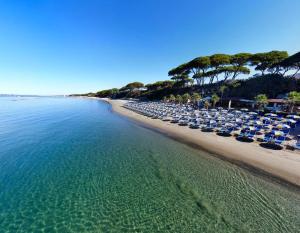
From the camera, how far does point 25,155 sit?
10172 mm

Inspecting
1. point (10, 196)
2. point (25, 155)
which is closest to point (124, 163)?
point (10, 196)

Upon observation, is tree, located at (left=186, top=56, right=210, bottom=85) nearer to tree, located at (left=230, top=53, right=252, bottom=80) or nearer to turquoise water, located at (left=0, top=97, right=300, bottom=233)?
tree, located at (left=230, top=53, right=252, bottom=80)

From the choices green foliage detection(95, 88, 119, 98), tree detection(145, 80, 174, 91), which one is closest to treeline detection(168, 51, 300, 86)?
tree detection(145, 80, 174, 91)

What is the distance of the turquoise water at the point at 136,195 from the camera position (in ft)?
16.2

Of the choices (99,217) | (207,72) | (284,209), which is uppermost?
(207,72)

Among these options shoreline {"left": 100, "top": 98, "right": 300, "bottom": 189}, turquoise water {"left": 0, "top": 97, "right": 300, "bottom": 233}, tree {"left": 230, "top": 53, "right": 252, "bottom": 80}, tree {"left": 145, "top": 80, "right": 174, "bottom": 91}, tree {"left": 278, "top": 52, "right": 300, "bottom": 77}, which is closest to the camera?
turquoise water {"left": 0, "top": 97, "right": 300, "bottom": 233}

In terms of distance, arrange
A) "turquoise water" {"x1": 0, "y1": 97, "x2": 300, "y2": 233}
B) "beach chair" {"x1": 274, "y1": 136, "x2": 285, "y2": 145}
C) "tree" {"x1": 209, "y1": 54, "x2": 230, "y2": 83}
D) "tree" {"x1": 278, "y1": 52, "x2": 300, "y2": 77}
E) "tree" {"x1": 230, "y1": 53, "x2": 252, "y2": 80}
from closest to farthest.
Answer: "turquoise water" {"x1": 0, "y1": 97, "x2": 300, "y2": 233} → "beach chair" {"x1": 274, "y1": 136, "x2": 285, "y2": 145} → "tree" {"x1": 278, "y1": 52, "x2": 300, "y2": 77} → "tree" {"x1": 230, "y1": 53, "x2": 252, "y2": 80} → "tree" {"x1": 209, "y1": 54, "x2": 230, "y2": 83}

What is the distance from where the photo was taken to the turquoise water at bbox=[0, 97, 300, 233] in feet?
16.2

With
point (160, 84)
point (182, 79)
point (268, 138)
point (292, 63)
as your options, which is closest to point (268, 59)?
point (292, 63)

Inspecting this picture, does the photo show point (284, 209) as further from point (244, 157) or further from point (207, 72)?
point (207, 72)

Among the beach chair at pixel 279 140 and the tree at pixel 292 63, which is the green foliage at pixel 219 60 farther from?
the beach chair at pixel 279 140

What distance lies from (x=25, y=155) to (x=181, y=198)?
35.2ft

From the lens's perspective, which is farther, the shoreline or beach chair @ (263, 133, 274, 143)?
beach chair @ (263, 133, 274, 143)

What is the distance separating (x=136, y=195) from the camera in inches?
248
